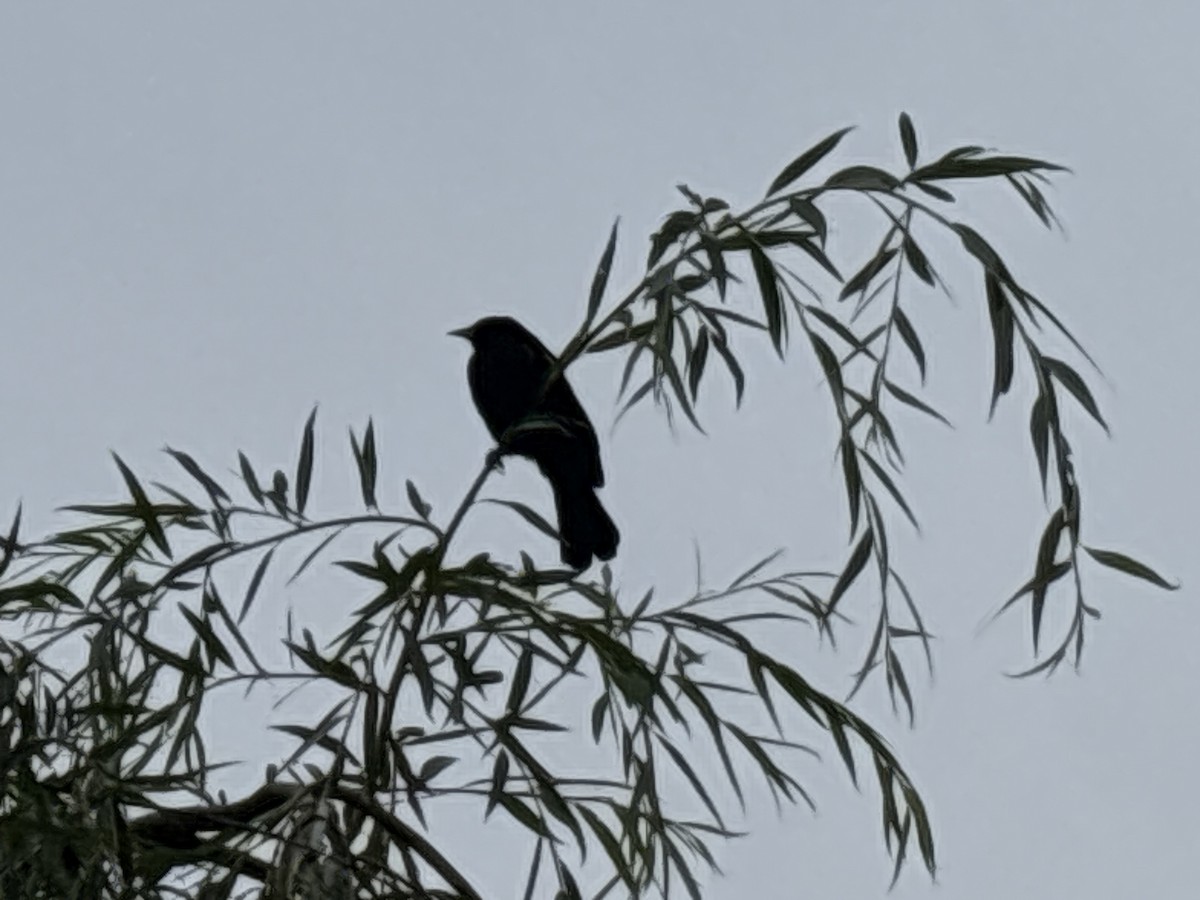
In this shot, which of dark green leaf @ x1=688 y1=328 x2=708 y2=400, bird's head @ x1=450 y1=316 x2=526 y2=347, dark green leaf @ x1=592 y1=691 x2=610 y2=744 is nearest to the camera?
dark green leaf @ x1=688 y1=328 x2=708 y2=400

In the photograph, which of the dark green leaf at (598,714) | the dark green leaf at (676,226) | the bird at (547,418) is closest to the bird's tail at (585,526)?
the bird at (547,418)

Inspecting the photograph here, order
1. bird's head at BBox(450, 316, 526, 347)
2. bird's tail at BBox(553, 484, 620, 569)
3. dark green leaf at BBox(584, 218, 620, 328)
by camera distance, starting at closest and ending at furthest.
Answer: dark green leaf at BBox(584, 218, 620, 328) → bird's tail at BBox(553, 484, 620, 569) → bird's head at BBox(450, 316, 526, 347)

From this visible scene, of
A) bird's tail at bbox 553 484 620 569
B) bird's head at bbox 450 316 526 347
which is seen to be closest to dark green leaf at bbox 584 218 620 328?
bird's tail at bbox 553 484 620 569

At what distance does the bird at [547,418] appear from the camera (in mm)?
3311

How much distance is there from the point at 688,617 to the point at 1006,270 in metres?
0.63

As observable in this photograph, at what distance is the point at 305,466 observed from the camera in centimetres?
263

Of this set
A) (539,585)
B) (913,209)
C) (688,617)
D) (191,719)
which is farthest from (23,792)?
(913,209)

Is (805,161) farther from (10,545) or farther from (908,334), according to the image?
(10,545)

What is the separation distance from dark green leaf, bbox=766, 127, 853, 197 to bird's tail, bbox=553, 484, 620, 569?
37.1 inches

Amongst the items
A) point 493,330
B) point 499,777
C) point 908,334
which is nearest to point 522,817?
point 499,777

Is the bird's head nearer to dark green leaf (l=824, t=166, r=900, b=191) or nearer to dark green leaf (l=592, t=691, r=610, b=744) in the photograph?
dark green leaf (l=592, t=691, r=610, b=744)

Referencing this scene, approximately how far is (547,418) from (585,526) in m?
0.34

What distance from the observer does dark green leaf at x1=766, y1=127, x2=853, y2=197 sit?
2461 mm

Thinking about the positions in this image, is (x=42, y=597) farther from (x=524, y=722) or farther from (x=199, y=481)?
(x=524, y=722)
